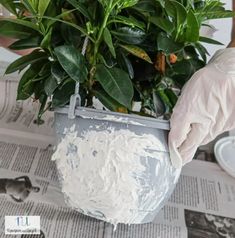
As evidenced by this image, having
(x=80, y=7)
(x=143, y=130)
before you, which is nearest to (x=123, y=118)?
(x=143, y=130)

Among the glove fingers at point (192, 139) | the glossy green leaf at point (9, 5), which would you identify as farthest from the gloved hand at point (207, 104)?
the glossy green leaf at point (9, 5)

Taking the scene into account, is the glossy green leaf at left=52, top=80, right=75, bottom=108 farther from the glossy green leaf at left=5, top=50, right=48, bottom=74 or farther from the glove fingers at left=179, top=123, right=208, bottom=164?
the glove fingers at left=179, top=123, right=208, bottom=164

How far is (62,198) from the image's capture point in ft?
1.70

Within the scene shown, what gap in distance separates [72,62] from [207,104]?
0.15 metres

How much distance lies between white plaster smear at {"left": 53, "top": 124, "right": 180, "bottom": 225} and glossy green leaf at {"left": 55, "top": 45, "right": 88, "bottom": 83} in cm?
7

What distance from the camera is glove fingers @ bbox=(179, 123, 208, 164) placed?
384mm

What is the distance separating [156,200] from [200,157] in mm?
216

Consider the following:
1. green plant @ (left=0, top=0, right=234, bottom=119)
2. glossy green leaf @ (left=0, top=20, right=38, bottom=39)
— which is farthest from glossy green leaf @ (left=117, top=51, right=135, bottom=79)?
glossy green leaf @ (left=0, top=20, right=38, bottom=39)

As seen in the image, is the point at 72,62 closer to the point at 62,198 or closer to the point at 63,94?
the point at 63,94

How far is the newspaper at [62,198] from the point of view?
47cm

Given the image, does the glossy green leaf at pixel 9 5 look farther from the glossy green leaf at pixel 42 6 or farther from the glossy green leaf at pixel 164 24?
the glossy green leaf at pixel 164 24

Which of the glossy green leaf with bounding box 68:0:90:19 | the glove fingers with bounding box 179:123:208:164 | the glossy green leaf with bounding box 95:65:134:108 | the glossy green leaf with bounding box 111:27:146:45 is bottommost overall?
the glove fingers with bounding box 179:123:208:164

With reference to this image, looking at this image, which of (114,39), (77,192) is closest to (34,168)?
(77,192)

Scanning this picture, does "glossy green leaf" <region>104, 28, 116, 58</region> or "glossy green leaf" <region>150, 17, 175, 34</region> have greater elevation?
"glossy green leaf" <region>150, 17, 175, 34</region>
